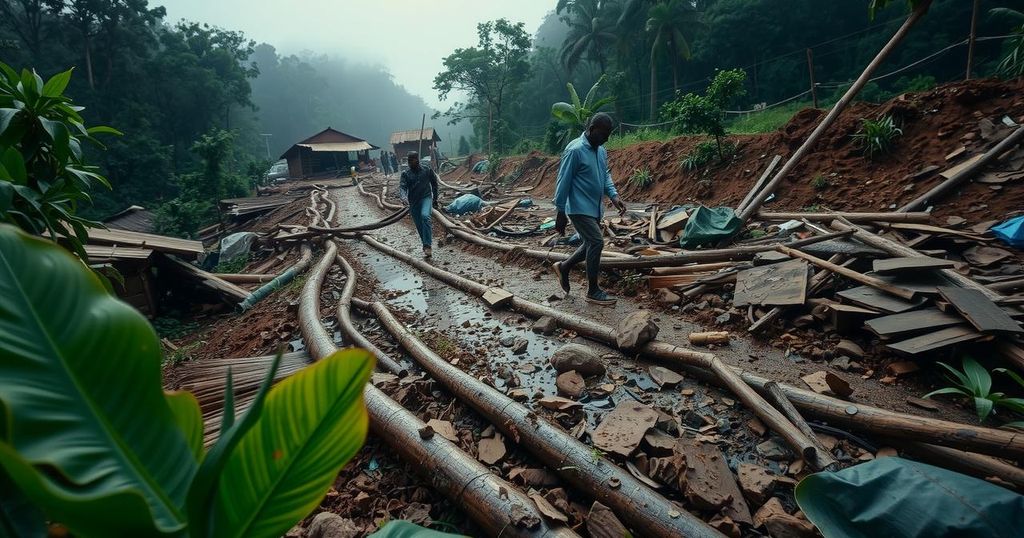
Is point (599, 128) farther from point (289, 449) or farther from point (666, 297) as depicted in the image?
point (289, 449)

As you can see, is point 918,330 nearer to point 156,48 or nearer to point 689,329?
point 689,329

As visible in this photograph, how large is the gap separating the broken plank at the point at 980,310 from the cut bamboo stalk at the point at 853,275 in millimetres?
214

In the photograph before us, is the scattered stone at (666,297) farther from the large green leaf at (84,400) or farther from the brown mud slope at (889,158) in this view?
the large green leaf at (84,400)

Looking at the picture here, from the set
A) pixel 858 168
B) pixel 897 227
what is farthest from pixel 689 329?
pixel 858 168

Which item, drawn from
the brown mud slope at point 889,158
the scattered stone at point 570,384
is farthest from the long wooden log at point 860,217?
the scattered stone at point 570,384

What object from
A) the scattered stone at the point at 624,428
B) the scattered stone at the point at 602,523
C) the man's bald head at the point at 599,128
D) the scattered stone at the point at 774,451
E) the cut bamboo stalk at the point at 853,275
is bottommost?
the scattered stone at the point at 774,451

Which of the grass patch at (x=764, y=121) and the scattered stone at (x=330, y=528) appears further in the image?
the grass patch at (x=764, y=121)

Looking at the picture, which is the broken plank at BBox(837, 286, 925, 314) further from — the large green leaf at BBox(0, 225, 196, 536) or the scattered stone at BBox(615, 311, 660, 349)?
the large green leaf at BBox(0, 225, 196, 536)

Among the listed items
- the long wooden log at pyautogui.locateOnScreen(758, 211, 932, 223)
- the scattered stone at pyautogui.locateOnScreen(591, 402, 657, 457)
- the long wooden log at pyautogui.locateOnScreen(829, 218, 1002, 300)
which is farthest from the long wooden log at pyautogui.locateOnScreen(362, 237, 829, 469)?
the long wooden log at pyautogui.locateOnScreen(758, 211, 932, 223)

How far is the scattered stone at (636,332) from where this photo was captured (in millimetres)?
3393

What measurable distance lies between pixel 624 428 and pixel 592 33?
3687cm

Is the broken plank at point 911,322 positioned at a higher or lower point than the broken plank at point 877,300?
lower

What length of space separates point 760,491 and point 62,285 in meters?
2.72

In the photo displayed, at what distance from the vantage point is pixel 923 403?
2619 millimetres
